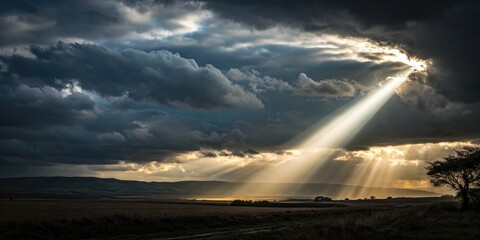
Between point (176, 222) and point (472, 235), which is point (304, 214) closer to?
point (176, 222)

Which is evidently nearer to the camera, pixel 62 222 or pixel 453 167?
pixel 62 222

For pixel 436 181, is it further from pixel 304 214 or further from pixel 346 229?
pixel 346 229

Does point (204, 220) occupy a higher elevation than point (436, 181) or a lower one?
lower

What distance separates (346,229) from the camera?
38.8 meters

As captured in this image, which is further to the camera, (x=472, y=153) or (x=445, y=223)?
(x=472, y=153)

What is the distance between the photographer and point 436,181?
95375 millimetres

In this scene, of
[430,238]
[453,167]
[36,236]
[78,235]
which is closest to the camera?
[430,238]

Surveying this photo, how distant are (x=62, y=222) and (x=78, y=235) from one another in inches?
153

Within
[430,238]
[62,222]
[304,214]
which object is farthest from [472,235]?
[304,214]

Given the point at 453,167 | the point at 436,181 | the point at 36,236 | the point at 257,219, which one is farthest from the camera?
the point at 436,181

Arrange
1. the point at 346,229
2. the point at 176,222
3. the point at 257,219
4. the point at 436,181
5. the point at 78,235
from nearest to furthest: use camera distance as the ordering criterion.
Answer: the point at 346,229 < the point at 78,235 < the point at 176,222 < the point at 257,219 < the point at 436,181

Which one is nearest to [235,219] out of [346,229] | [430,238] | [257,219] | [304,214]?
[257,219]

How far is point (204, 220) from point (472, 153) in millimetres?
52217

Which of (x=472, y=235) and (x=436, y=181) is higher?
(x=436, y=181)
